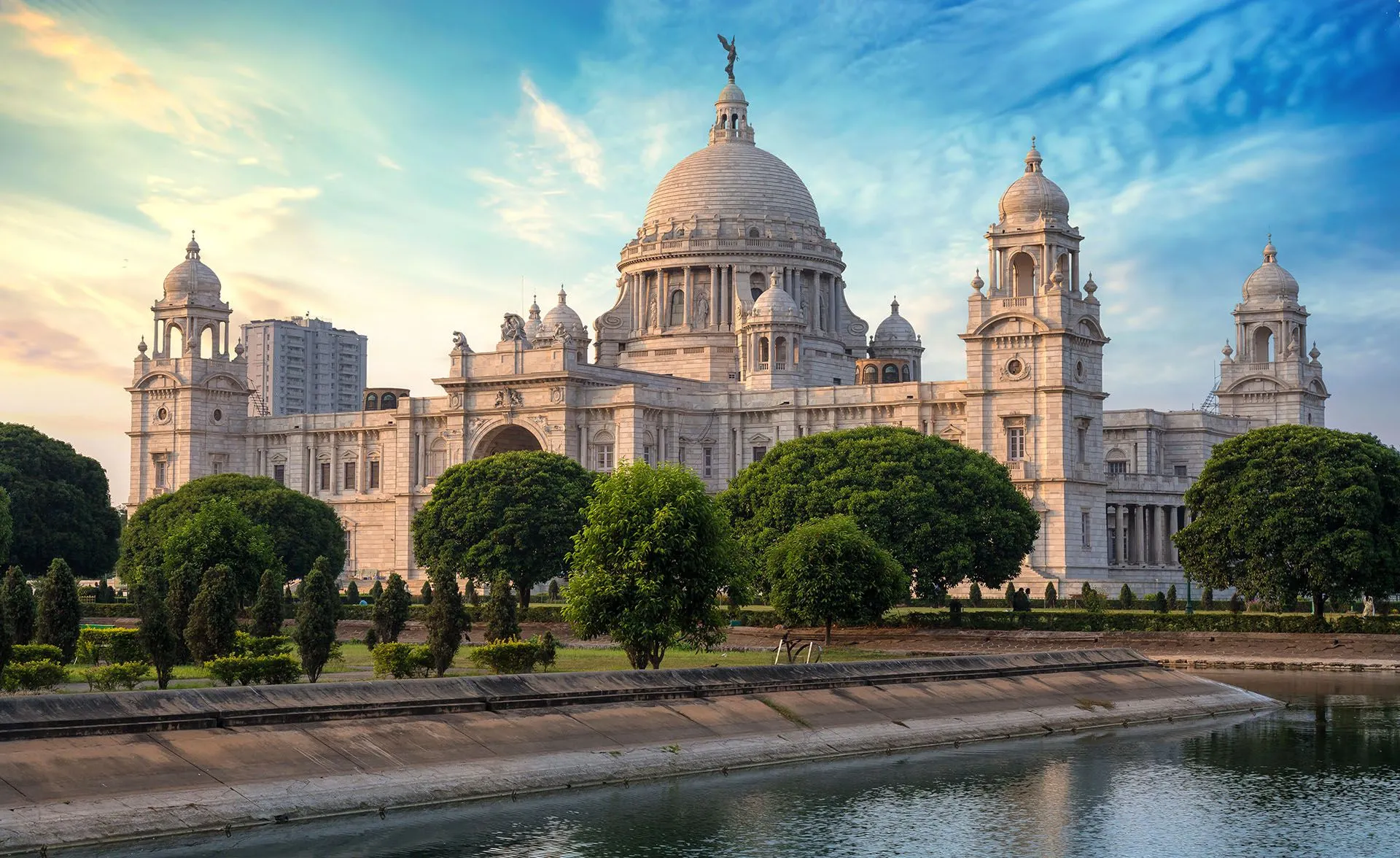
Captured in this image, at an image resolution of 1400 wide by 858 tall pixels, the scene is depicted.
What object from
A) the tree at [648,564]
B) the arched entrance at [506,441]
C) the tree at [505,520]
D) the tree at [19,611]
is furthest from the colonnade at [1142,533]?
the tree at [19,611]

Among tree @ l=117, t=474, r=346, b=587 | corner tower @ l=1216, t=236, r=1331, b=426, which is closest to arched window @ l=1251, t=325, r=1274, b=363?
corner tower @ l=1216, t=236, r=1331, b=426

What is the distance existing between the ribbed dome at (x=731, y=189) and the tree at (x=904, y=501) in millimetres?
62062

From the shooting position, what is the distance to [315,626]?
50.0 metres

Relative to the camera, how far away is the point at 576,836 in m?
34.6

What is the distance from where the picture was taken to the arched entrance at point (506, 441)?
12769cm

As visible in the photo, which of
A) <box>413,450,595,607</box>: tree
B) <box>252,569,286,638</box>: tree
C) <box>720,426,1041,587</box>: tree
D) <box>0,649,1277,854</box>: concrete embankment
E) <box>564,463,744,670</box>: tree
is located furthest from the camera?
<box>413,450,595,607</box>: tree

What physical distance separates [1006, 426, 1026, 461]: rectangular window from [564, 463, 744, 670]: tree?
58.0m

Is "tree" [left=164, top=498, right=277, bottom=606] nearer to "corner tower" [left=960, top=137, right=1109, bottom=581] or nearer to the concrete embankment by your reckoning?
the concrete embankment

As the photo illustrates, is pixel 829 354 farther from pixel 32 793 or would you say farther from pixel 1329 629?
pixel 32 793

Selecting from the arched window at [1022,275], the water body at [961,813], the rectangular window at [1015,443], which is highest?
the arched window at [1022,275]

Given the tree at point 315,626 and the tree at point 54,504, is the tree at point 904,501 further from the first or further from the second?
the tree at point 54,504

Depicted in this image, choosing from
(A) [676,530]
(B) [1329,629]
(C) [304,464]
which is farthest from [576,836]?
(C) [304,464]

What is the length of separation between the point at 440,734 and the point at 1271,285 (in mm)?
102582

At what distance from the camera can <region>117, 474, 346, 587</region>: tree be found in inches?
4124
